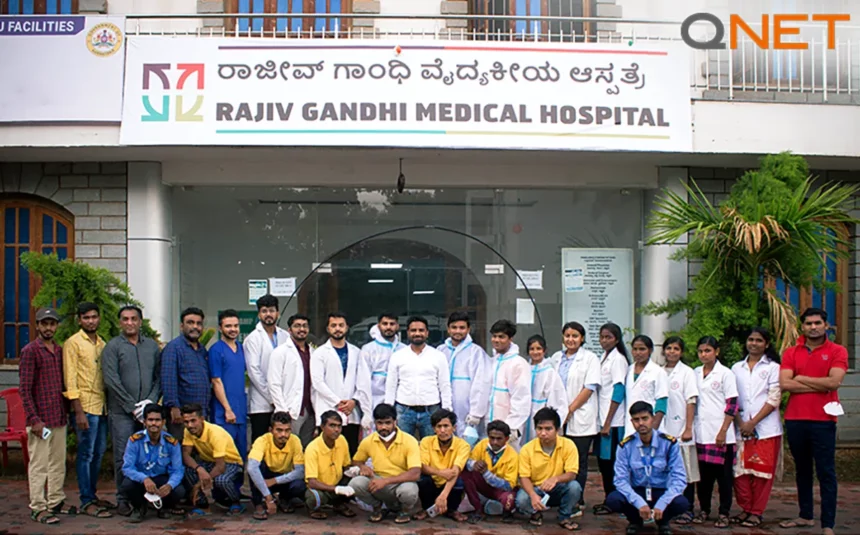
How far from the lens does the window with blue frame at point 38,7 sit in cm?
1088

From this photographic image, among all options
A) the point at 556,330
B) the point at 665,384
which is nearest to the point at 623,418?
the point at 665,384

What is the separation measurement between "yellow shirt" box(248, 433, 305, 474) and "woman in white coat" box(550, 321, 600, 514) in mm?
2289

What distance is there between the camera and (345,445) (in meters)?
7.34

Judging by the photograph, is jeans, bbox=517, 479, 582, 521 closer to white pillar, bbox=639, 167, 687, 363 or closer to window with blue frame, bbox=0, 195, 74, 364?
white pillar, bbox=639, 167, 687, 363

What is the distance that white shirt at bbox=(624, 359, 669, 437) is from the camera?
729cm

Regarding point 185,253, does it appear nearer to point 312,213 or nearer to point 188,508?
point 312,213

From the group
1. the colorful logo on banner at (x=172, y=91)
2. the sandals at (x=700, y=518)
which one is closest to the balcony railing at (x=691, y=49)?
the colorful logo on banner at (x=172, y=91)

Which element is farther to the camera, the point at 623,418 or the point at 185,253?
the point at 185,253

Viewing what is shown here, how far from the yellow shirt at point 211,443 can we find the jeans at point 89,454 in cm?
70

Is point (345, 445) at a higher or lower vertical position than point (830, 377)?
lower

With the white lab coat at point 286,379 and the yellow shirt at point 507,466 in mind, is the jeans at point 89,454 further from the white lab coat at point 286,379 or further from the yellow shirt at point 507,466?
the yellow shirt at point 507,466

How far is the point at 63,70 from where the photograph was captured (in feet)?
30.6

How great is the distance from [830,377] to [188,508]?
5.10m

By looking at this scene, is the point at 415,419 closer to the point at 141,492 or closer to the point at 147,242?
the point at 141,492
